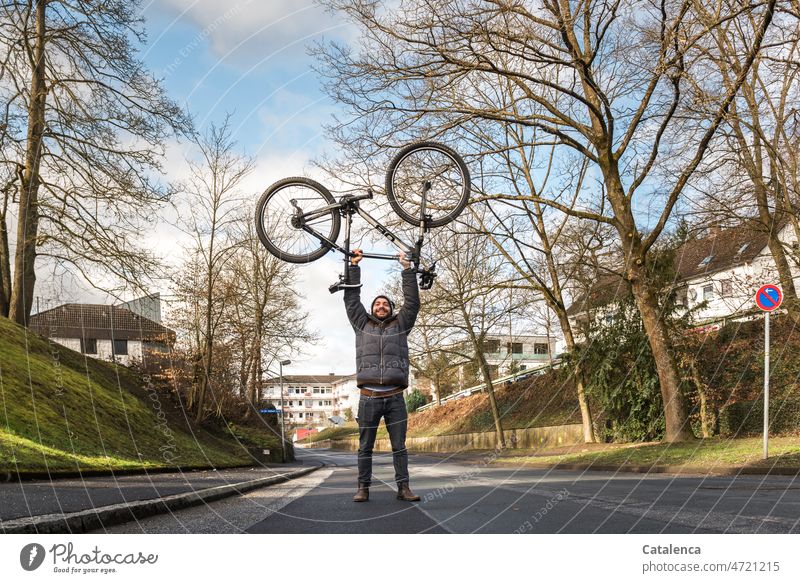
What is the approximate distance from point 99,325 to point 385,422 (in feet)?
9.42

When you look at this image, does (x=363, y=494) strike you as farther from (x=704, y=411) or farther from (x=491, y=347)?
(x=704, y=411)

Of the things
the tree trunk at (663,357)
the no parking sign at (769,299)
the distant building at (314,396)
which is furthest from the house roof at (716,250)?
the distant building at (314,396)

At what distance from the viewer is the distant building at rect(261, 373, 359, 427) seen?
6.51 metres

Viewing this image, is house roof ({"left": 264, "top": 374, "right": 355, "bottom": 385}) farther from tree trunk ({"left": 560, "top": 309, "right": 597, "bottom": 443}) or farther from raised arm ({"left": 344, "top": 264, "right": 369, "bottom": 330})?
tree trunk ({"left": 560, "top": 309, "right": 597, "bottom": 443})

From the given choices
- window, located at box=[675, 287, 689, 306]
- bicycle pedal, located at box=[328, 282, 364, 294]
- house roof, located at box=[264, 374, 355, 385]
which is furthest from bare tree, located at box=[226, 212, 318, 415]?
window, located at box=[675, 287, 689, 306]

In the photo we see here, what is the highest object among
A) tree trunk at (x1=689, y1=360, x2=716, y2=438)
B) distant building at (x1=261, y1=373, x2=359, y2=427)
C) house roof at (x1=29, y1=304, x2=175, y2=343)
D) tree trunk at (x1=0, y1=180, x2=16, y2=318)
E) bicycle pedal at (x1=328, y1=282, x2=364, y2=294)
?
tree trunk at (x1=0, y1=180, x2=16, y2=318)

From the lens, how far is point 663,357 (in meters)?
11.7

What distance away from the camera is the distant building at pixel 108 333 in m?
5.99

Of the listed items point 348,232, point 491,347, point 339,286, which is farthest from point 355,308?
point 491,347

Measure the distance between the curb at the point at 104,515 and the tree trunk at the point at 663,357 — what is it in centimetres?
726

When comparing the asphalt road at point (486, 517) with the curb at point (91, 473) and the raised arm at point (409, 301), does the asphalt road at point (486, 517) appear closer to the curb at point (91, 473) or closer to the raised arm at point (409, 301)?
the curb at point (91, 473)

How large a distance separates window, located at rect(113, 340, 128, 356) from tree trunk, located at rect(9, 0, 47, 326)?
10.6ft
